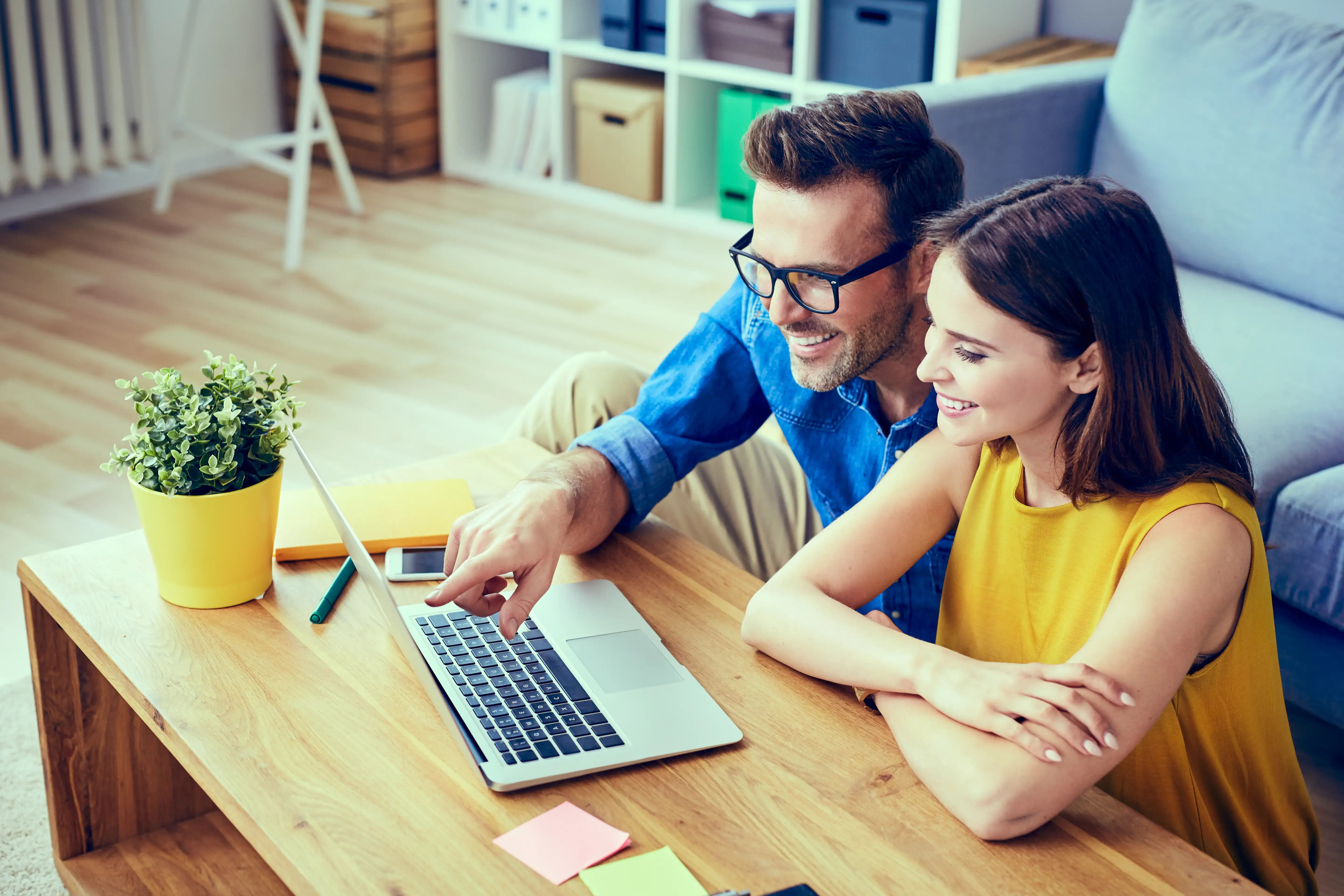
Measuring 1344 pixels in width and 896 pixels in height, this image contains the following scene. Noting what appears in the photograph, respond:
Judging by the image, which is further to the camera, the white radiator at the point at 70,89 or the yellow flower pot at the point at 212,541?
the white radiator at the point at 70,89

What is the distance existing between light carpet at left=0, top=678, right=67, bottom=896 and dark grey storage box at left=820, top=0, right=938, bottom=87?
96.6 inches

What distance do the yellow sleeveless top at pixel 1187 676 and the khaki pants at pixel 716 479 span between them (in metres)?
0.55

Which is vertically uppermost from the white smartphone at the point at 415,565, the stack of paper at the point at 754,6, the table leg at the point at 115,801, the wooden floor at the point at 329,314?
the stack of paper at the point at 754,6

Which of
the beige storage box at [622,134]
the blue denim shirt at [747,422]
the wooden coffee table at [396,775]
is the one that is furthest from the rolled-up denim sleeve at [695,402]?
the beige storage box at [622,134]

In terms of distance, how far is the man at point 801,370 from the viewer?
3.91ft

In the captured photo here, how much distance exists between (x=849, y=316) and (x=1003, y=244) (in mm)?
245

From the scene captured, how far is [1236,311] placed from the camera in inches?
84.0

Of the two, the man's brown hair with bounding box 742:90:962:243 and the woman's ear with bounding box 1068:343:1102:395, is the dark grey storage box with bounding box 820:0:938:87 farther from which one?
the woman's ear with bounding box 1068:343:1102:395

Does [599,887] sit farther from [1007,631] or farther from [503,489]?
[503,489]

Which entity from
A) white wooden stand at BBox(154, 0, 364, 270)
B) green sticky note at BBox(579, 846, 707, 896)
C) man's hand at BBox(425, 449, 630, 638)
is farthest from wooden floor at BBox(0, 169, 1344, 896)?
green sticky note at BBox(579, 846, 707, 896)

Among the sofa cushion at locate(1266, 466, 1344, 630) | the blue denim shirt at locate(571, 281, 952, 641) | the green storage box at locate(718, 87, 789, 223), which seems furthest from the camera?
the green storage box at locate(718, 87, 789, 223)

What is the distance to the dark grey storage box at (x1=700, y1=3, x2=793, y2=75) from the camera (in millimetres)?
3537

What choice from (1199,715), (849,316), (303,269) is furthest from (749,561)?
(303,269)

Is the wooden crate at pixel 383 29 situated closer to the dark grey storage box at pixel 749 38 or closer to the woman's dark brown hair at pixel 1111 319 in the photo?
the dark grey storage box at pixel 749 38
